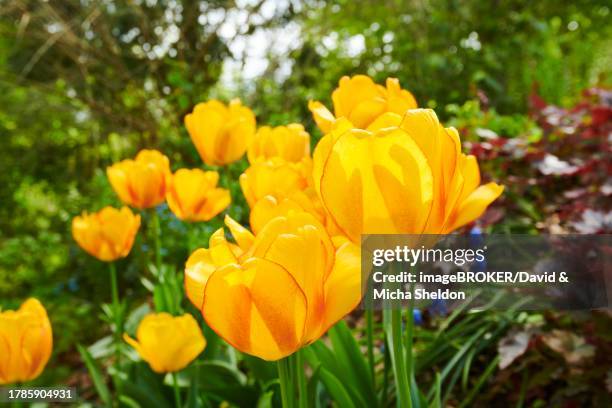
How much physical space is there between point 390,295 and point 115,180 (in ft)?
3.14

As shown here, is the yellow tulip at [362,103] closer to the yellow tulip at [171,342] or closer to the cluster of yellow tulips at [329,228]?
the cluster of yellow tulips at [329,228]

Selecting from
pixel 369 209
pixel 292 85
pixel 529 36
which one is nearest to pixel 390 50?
pixel 292 85

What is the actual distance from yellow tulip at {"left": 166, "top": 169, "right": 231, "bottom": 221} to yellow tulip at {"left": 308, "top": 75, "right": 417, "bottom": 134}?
18.7 inches

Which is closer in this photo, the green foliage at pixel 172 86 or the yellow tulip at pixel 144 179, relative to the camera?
the yellow tulip at pixel 144 179

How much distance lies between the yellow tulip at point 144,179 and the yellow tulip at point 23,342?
0.41 meters

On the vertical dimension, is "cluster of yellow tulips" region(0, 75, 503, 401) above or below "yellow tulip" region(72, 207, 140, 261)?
below

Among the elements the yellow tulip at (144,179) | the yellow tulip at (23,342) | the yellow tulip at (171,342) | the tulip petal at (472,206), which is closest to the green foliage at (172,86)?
the yellow tulip at (144,179)

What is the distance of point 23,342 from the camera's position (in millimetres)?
941

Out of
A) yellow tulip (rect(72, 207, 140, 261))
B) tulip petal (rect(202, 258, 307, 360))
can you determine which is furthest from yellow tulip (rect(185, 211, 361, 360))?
yellow tulip (rect(72, 207, 140, 261))

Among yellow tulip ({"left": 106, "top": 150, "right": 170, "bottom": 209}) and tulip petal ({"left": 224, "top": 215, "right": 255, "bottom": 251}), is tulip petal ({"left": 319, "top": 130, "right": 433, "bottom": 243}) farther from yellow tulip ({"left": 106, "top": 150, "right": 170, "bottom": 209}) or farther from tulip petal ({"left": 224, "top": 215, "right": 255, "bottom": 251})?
yellow tulip ({"left": 106, "top": 150, "right": 170, "bottom": 209})

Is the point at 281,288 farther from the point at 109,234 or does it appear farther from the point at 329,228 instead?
the point at 109,234

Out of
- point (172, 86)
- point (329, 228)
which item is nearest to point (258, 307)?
point (329, 228)

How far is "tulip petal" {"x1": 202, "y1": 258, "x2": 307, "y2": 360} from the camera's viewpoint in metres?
0.52

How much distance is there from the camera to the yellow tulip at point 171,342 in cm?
110
